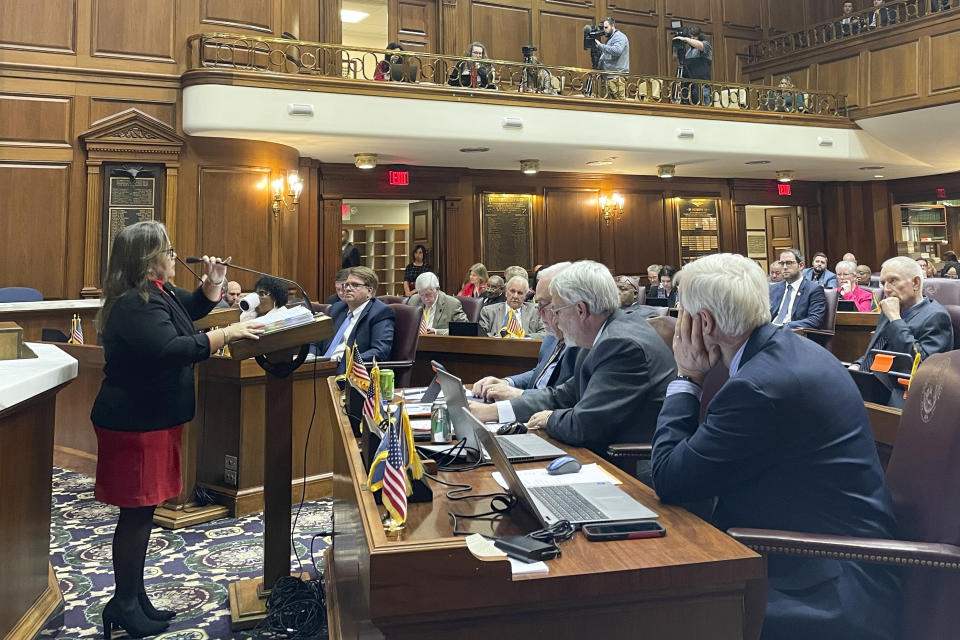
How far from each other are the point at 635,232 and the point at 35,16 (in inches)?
348

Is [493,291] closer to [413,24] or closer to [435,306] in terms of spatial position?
[435,306]

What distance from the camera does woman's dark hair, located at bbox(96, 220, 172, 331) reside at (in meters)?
2.55

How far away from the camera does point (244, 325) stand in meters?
2.65

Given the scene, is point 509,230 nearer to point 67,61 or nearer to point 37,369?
point 67,61

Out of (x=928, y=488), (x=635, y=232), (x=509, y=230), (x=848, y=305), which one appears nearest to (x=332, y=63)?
(x=509, y=230)

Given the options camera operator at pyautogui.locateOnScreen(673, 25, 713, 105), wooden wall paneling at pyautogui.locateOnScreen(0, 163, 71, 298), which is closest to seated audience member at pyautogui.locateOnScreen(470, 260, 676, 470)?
wooden wall paneling at pyautogui.locateOnScreen(0, 163, 71, 298)

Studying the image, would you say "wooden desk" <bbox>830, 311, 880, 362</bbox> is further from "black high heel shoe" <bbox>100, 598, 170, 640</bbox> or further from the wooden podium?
"black high heel shoe" <bbox>100, 598, 170, 640</bbox>

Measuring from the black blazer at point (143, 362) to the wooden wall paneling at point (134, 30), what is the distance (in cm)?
667

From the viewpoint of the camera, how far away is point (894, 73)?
410 inches

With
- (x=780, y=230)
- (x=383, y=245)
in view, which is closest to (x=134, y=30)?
(x=383, y=245)

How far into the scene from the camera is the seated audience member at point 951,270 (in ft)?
29.1

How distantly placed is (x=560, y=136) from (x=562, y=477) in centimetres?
796

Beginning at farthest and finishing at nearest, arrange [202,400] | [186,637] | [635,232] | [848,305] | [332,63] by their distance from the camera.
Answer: [635,232] < [332,63] < [848,305] < [202,400] < [186,637]

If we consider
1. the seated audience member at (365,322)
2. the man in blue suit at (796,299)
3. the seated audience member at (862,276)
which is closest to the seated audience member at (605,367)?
the seated audience member at (365,322)
